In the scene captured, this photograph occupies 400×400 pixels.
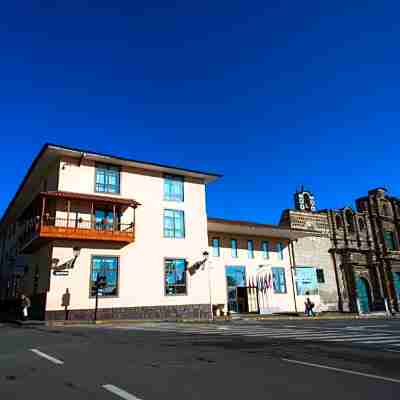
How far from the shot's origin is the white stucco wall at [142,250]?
22516mm

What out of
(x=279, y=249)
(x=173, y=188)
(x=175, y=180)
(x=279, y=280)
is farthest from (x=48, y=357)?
(x=279, y=249)

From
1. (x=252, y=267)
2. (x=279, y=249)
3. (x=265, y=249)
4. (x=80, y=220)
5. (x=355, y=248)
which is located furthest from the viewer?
(x=355, y=248)

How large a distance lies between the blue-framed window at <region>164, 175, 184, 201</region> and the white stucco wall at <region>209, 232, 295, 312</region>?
176 inches

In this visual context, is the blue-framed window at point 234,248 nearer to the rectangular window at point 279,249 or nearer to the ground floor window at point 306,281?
the rectangular window at point 279,249

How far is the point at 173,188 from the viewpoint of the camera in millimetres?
28250

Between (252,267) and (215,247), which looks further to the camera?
(252,267)

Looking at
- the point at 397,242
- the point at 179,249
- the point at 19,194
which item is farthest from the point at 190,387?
the point at 397,242

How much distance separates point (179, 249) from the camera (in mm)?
26719

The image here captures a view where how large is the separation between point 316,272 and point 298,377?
3235 cm

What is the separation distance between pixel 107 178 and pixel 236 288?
13740 mm

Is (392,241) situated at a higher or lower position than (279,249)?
higher

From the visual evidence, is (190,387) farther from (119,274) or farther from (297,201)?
(297,201)

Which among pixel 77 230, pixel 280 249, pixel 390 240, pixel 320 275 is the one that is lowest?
pixel 320 275

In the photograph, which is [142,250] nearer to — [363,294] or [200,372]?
[200,372]
